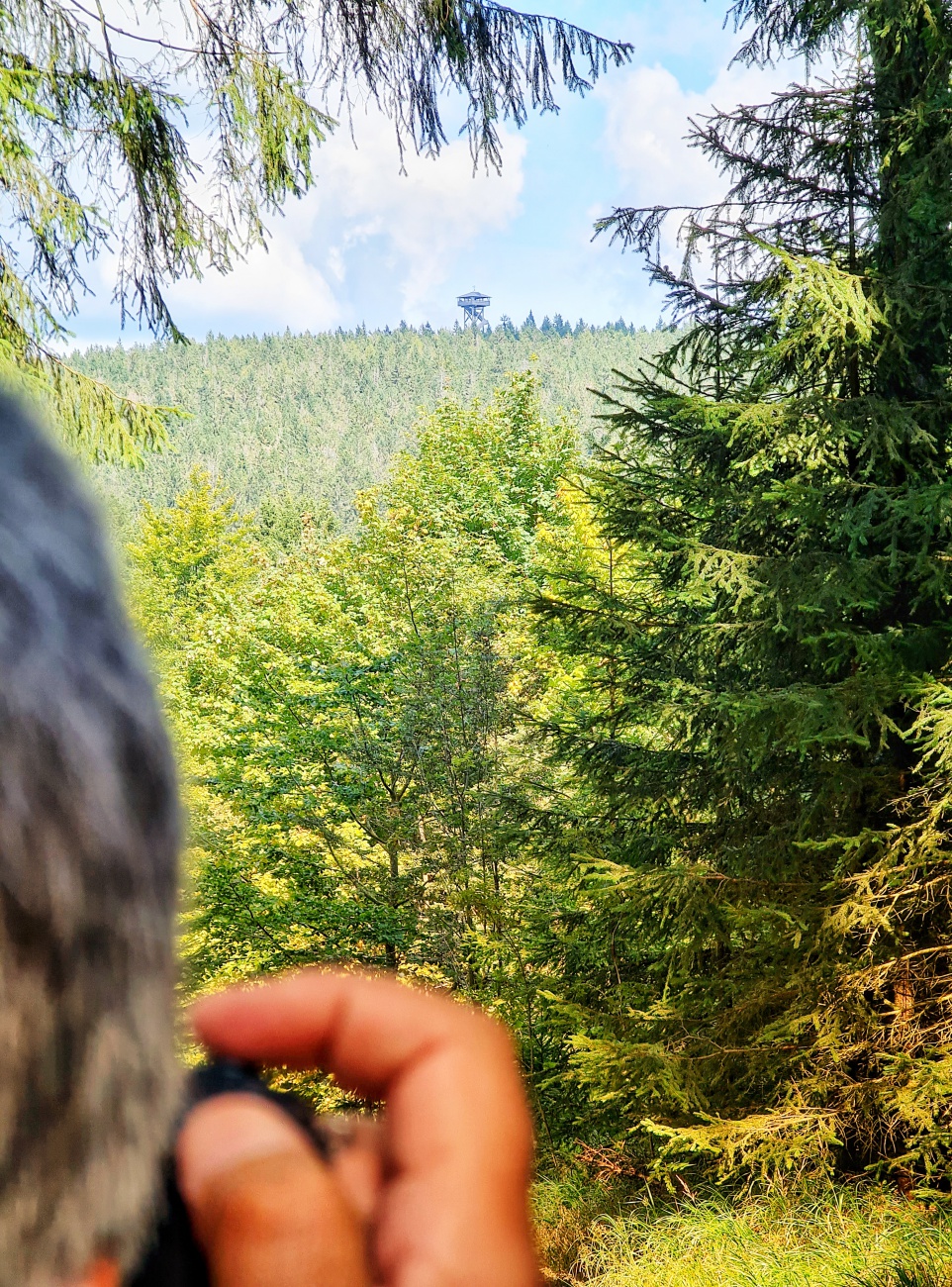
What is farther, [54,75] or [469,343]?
[469,343]

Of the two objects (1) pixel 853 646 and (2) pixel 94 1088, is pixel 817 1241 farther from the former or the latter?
(2) pixel 94 1088

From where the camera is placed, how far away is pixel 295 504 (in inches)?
2112

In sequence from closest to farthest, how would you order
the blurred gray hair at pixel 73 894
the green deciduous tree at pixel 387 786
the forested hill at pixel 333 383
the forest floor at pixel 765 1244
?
the blurred gray hair at pixel 73 894 < the forest floor at pixel 765 1244 < the green deciduous tree at pixel 387 786 < the forested hill at pixel 333 383

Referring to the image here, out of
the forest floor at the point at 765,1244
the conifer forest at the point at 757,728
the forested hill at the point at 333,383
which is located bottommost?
the forest floor at the point at 765,1244

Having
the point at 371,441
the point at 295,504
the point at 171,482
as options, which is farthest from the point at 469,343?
the point at 295,504

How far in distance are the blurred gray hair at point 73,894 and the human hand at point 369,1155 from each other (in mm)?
25

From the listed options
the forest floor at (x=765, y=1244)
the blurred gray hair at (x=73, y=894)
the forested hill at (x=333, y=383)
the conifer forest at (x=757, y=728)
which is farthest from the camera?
the forested hill at (x=333, y=383)

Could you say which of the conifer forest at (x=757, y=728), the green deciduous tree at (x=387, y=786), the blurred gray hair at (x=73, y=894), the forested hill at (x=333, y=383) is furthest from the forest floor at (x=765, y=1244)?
the forested hill at (x=333, y=383)

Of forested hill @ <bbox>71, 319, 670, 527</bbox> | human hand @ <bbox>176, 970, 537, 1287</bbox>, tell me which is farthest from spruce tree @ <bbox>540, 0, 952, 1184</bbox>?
forested hill @ <bbox>71, 319, 670, 527</bbox>

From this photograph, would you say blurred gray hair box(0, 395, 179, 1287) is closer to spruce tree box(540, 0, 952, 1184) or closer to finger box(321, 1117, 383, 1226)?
finger box(321, 1117, 383, 1226)

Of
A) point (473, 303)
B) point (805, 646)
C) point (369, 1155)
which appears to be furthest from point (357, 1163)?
point (473, 303)

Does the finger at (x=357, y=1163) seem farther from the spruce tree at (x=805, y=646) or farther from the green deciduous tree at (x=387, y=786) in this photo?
the green deciduous tree at (x=387, y=786)

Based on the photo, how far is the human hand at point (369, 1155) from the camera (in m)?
0.28

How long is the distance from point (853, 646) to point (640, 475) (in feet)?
6.92
